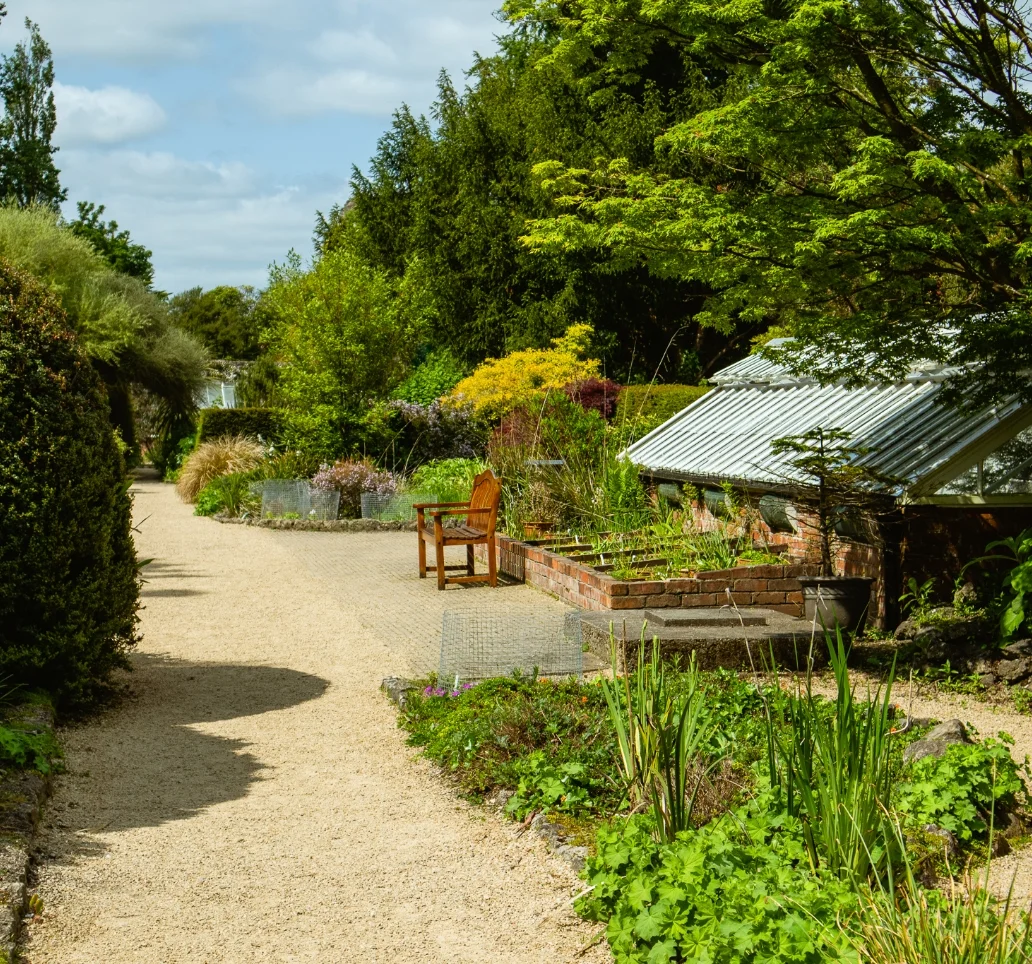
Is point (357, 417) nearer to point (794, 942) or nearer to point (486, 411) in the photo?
point (486, 411)

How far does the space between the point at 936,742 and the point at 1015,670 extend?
2674mm

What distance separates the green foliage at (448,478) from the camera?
17.9 meters

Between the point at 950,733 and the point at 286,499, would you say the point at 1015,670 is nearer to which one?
the point at 950,733

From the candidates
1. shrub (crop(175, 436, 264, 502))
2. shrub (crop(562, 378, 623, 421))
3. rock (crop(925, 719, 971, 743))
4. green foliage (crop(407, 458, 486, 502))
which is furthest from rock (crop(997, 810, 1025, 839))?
shrub (crop(175, 436, 264, 502))

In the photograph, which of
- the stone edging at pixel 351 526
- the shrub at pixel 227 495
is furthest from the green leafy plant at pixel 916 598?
the shrub at pixel 227 495

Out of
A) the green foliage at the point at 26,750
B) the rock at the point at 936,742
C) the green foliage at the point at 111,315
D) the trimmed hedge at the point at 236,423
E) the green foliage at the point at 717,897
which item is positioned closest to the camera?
the green foliage at the point at 717,897

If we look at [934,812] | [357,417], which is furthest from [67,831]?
[357,417]

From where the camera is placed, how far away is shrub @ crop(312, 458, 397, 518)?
1986cm

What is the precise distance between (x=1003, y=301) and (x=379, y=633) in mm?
5583

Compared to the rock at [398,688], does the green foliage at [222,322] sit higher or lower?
higher

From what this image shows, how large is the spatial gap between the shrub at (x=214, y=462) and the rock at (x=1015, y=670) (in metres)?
18.2

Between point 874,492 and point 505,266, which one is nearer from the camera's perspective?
point 874,492

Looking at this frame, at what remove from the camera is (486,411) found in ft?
75.5

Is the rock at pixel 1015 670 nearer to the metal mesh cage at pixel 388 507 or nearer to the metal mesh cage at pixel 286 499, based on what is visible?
the metal mesh cage at pixel 388 507
